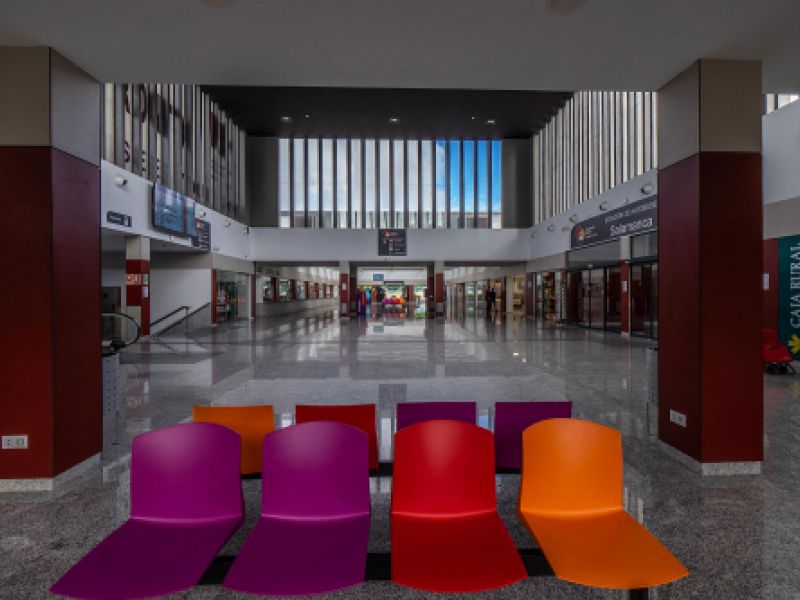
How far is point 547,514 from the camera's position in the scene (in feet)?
7.57

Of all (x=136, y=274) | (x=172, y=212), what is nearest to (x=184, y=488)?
(x=136, y=274)

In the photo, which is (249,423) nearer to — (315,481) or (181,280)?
(315,481)

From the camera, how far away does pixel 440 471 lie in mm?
2305

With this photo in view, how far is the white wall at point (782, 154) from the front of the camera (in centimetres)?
857

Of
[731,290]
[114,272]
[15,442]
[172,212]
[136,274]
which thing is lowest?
[15,442]

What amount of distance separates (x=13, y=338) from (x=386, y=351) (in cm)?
837

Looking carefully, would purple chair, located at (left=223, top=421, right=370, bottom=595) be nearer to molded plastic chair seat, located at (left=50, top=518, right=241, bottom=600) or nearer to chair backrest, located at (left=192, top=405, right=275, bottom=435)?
molded plastic chair seat, located at (left=50, top=518, right=241, bottom=600)

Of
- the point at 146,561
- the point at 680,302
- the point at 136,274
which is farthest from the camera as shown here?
the point at 136,274

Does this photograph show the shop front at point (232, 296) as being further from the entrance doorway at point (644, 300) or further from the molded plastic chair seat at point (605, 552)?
the molded plastic chair seat at point (605, 552)

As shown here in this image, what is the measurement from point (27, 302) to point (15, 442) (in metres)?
1.07

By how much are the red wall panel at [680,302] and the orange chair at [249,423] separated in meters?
3.45

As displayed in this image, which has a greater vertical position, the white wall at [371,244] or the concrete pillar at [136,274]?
the white wall at [371,244]

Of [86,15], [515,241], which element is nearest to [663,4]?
[86,15]

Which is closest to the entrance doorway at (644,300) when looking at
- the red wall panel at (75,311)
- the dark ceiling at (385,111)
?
the dark ceiling at (385,111)
